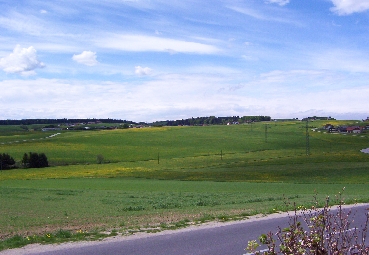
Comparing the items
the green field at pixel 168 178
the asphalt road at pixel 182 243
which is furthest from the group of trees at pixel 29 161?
the asphalt road at pixel 182 243

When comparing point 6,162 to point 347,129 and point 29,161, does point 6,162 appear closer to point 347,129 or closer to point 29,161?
point 29,161

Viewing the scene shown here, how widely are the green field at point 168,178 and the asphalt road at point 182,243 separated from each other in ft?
5.00

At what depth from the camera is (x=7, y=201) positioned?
25.1m

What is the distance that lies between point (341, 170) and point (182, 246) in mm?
46599

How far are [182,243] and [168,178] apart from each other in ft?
136

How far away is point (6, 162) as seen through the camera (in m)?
75.6

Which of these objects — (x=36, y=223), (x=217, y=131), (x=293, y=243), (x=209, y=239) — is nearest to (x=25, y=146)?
(x=217, y=131)

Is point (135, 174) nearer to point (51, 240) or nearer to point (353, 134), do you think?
point (51, 240)

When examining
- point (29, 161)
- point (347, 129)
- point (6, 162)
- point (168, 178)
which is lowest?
point (168, 178)

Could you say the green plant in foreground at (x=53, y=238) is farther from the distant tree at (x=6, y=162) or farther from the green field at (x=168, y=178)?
the distant tree at (x=6, y=162)

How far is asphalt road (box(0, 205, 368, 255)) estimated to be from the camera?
31.1 feet

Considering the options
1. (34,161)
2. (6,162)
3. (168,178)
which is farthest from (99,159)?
(168,178)

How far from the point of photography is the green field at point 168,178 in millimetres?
16719

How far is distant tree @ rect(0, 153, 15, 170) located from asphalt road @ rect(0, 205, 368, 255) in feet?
232
